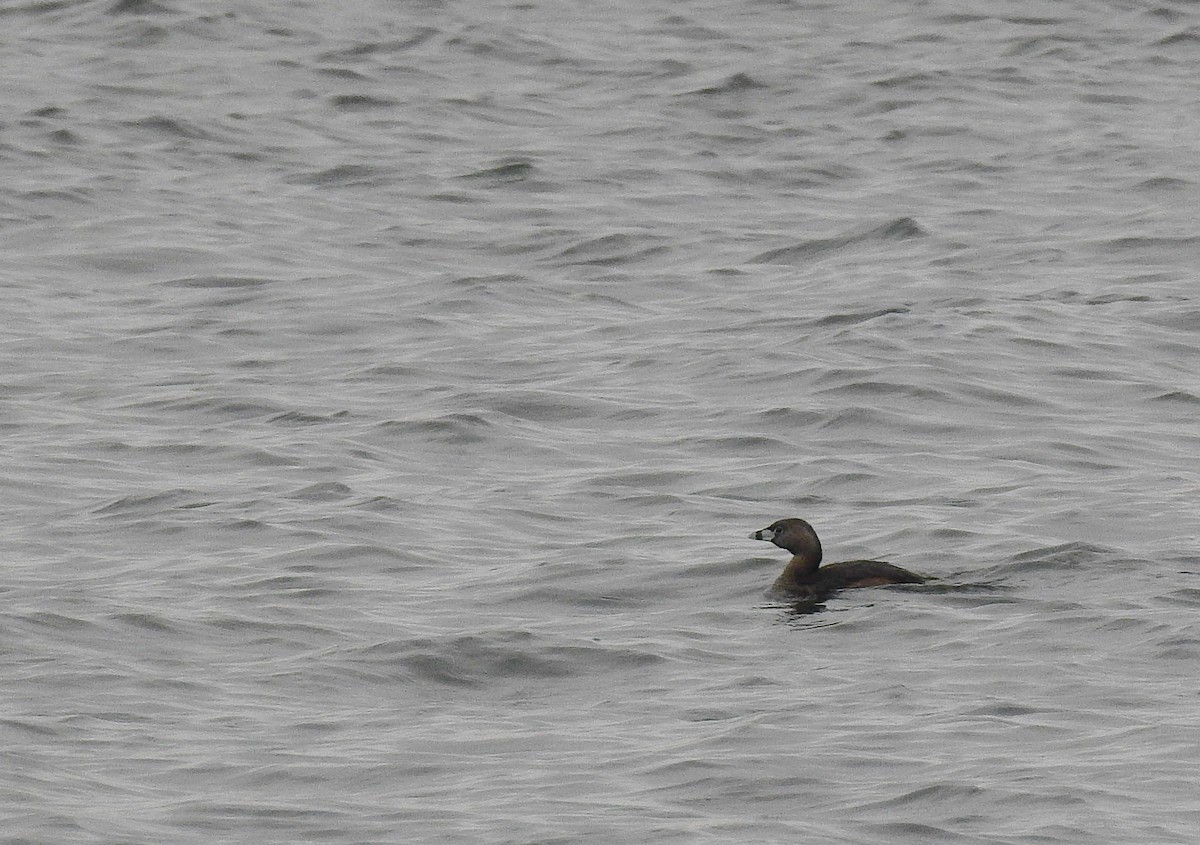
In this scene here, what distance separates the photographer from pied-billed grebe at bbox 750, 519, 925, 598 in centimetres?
1363

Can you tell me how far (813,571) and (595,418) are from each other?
429cm

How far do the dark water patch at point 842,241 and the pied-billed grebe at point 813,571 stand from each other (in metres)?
8.39

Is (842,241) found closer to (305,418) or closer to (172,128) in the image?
(305,418)

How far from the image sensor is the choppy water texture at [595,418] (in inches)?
428

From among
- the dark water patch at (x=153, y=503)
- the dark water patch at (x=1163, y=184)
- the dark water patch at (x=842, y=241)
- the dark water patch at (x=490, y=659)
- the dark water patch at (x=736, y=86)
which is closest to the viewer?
the dark water patch at (x=490, y=659)

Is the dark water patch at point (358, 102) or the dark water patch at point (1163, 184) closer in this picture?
the dark water patch at point (1163, 184)

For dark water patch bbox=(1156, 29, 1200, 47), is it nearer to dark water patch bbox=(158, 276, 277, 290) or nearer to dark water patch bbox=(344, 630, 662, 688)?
dark water patch bbox=(158, 276, 277, 290)

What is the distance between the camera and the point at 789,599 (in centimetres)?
1372

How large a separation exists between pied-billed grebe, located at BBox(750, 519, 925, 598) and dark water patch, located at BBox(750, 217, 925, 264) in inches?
330

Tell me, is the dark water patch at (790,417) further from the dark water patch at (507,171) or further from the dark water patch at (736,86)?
the dark water patch at (736,86)

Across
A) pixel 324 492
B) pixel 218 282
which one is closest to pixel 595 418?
pixel 324 492

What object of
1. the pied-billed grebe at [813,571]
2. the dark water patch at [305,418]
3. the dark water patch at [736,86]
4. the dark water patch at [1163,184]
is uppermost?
the pied-billed grebe at [813,571]

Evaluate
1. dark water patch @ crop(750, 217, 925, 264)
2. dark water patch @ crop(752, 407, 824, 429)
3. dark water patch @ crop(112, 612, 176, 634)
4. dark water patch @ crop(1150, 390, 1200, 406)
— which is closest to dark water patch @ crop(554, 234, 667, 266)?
dark water patch @ crop(750, 217, 925, 264)

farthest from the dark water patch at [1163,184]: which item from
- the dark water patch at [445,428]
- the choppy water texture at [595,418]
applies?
the dark water patch at [445,428]
